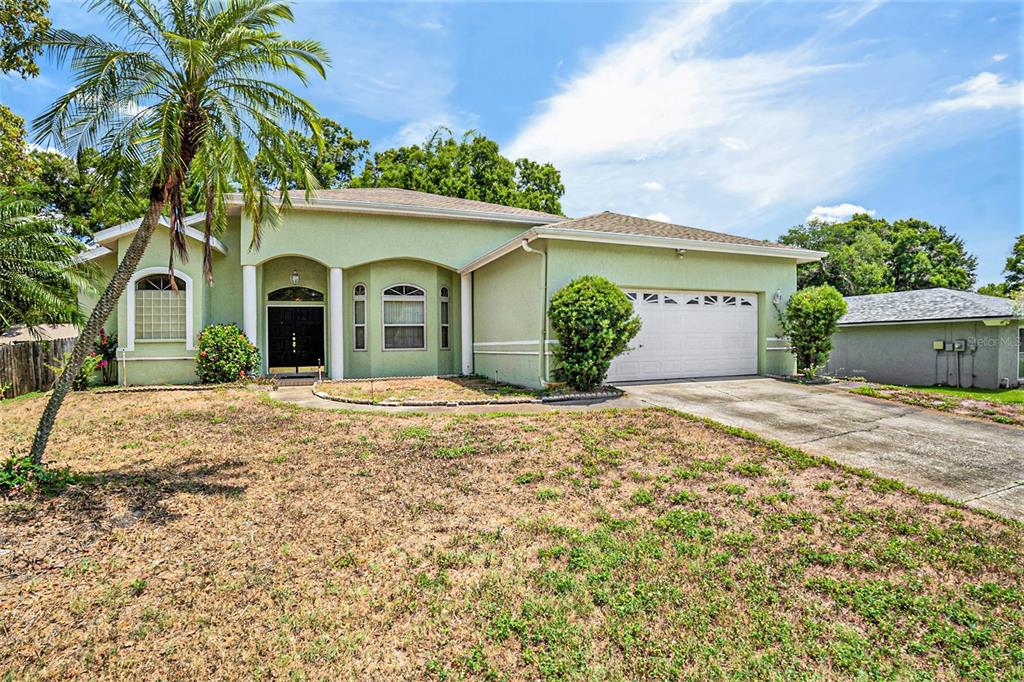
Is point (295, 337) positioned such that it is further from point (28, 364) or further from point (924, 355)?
point (924, 355)

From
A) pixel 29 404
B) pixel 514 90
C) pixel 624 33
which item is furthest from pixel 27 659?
pixel 514 90

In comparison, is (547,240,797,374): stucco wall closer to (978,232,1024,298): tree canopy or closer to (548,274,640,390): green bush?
(548,274,640,390): green bush

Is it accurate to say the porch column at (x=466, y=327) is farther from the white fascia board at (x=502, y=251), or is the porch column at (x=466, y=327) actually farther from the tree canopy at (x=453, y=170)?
the tree canopy at (x=453, y=170)

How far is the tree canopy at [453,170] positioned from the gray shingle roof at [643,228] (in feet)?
47.8

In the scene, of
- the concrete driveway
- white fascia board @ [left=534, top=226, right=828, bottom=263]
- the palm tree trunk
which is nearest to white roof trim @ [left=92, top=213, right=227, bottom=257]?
the palm tree trunk

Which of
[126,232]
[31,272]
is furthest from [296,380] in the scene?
[31,272]

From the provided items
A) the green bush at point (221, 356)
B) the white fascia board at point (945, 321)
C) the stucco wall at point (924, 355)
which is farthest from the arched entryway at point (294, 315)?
the white fascia board at point (945, 321)

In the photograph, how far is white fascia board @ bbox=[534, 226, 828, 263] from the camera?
10148mm

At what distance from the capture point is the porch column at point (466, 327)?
14539mm

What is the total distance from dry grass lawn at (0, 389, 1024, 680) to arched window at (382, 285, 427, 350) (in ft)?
27.5

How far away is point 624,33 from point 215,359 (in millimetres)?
12337

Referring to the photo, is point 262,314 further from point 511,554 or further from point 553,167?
point 553,167

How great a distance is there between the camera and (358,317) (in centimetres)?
1444

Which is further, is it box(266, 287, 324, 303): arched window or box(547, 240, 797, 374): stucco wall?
box(266, 287, 324, 303): arched window
